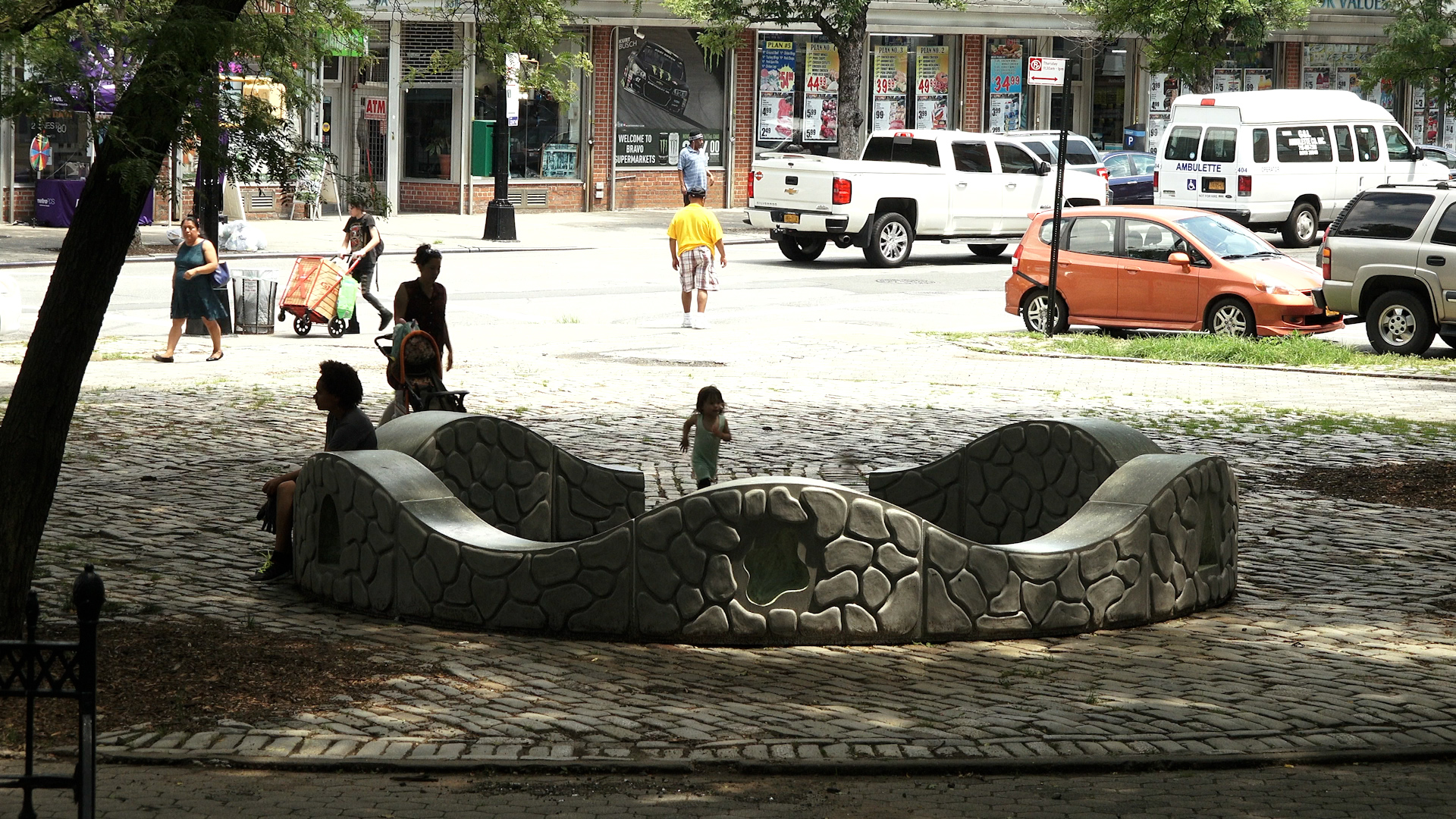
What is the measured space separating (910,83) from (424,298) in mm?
31873

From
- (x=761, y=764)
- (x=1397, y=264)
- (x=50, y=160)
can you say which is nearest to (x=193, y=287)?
(x=1397, y=264)

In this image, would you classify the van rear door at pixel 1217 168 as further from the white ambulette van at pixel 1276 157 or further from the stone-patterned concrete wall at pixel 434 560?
the stone-patterned concrete wall at pixel 434 560

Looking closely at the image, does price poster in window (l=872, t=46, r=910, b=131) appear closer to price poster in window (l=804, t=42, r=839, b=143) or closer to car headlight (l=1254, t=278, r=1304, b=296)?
price poster in window (l=804, t=42, r=839, b=143)

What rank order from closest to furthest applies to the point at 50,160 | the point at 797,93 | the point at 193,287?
the point at 193,287, the point at 50,160, the point at 797,93

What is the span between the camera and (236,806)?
562cm

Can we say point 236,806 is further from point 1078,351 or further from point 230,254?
point 230,254

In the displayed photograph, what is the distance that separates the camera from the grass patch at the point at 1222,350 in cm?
1839

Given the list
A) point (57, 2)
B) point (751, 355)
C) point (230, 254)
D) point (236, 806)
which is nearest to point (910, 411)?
point (751, 355)

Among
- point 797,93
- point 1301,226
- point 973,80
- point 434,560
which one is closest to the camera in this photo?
point 434,560

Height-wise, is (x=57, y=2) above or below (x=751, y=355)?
above

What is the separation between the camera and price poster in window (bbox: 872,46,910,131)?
42562 millimetres

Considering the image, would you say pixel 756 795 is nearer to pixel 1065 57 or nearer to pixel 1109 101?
pixel 1065 57

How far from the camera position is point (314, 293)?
19.4 metres

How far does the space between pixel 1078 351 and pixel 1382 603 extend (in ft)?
35.2
